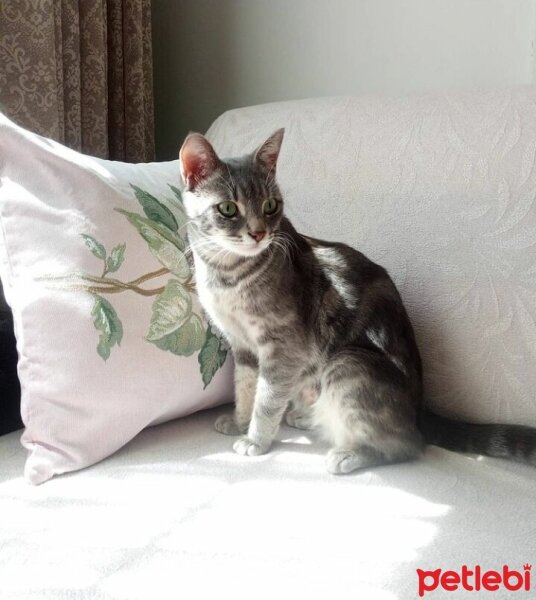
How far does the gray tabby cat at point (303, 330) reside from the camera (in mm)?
1169

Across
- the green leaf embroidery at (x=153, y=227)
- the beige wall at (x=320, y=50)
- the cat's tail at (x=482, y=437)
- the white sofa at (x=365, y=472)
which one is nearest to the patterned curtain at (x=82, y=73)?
the beige wall at (x=320, y=50)

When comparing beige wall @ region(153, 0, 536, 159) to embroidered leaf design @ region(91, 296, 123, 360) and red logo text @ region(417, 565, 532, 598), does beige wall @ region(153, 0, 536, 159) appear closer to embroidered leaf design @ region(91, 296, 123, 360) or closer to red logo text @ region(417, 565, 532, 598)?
embroidered leaf design @ region(91, 296, 123, 360)

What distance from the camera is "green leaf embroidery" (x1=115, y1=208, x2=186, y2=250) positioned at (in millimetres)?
1200

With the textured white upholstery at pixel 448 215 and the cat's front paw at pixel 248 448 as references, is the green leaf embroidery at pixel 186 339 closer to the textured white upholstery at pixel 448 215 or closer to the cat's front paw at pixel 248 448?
the cat's front paw at pixel 248 448

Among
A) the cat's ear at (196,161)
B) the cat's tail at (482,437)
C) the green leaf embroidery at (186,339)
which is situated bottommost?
the cat's tail at (482,437)

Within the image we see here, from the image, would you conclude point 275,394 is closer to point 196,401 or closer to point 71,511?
point 196,401

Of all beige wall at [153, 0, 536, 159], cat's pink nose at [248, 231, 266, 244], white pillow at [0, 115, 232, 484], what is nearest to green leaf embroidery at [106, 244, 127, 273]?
white pillow at [0, 115, 232, 484]

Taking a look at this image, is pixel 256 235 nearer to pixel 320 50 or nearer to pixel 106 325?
A: pixel 106 325

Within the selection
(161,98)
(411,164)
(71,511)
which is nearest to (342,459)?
(71,511)

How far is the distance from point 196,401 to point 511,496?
0.59 m

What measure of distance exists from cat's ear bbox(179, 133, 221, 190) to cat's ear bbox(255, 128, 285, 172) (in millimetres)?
91

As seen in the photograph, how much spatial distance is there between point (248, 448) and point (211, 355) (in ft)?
0.68

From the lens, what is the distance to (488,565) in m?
0.86

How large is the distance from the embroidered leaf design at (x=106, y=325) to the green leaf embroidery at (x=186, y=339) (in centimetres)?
8
